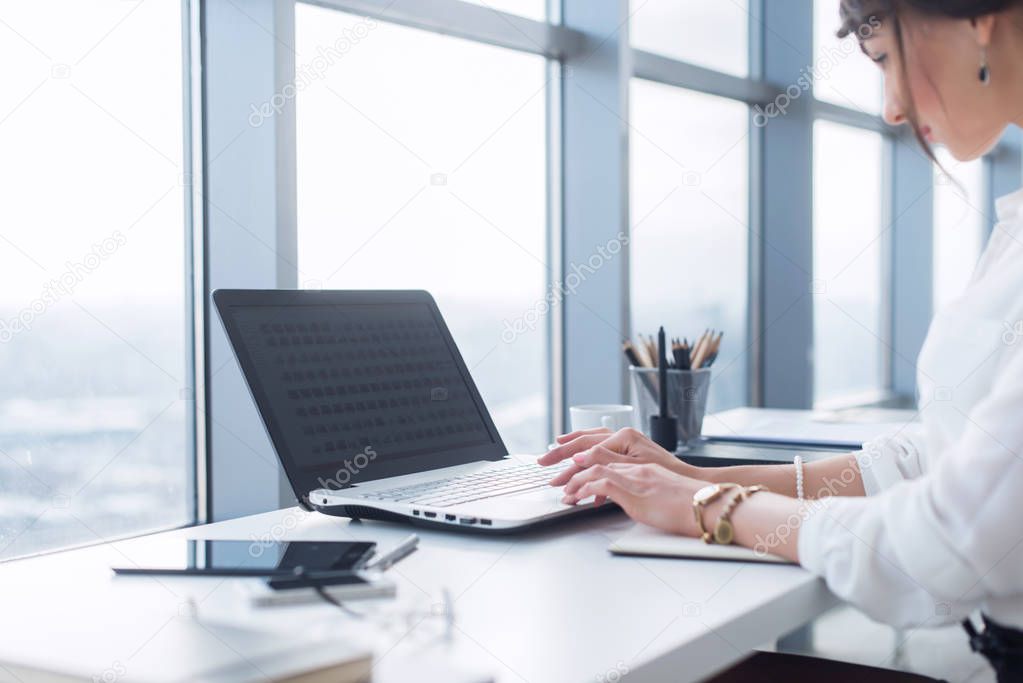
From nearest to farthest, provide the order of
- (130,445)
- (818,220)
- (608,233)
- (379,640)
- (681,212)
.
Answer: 1. (379,640)
2. (130,445)
3. (608,233)
4. (681,212)
5. (818,220)

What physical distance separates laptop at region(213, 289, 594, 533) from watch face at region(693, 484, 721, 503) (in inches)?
6.0

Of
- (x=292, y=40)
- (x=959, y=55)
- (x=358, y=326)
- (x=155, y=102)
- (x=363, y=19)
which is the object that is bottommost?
(x=358, y=326)

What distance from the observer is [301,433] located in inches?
44.6

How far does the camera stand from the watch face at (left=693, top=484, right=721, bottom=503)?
964mm

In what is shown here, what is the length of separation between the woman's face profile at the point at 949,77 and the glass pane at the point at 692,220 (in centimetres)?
169

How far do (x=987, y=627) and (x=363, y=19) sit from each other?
5.31 feet

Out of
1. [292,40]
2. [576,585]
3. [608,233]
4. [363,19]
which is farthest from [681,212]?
[576,585]

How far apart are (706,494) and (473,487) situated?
298 millimetres

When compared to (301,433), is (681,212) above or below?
above

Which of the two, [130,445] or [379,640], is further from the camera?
[130,445]

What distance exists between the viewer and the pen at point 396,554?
2.89 ft

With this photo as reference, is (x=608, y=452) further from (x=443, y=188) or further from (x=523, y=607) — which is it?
(x=443, y=188)

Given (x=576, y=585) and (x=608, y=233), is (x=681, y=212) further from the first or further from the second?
(x=576, y=585)

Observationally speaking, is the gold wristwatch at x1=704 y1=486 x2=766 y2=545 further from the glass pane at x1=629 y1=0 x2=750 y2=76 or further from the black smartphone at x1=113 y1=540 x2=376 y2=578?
the glass pane at x1=629 y1=0 x2=750 y2=76
